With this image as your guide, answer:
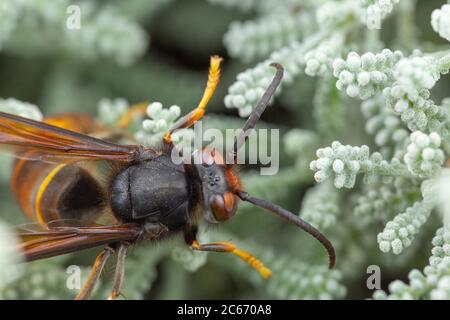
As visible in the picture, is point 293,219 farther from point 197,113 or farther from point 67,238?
point 67,238

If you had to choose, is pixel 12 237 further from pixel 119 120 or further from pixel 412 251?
pixel 412 251

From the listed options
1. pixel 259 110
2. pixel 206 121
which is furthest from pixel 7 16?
pixel 259 110

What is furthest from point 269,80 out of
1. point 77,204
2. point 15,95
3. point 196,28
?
point 15,95

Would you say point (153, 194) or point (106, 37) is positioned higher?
point (106, 37)

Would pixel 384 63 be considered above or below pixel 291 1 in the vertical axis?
below

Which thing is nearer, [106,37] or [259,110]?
[259,110]

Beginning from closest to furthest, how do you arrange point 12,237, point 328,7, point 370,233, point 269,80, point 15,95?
point 12,237 → point 269,80 → point 328,7 → point 370,233 → point 15,95

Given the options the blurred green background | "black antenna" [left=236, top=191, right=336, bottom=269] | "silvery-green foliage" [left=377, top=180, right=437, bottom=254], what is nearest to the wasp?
"black antenna" [left=236, top=191, right=336, bottom=269]
